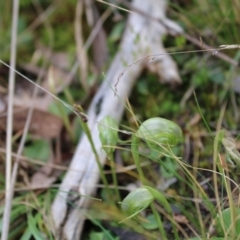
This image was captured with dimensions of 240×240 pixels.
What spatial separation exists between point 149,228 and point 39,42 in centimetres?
101

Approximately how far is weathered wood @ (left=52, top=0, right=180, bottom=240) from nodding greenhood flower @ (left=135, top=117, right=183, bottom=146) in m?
0.11

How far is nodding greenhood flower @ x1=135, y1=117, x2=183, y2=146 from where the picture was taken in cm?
102

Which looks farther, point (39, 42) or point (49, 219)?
point (39, 42)

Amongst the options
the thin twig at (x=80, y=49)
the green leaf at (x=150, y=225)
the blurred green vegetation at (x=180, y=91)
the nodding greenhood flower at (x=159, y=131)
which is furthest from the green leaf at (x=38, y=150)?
the nodding greenhood flower at (x=159, y=131)

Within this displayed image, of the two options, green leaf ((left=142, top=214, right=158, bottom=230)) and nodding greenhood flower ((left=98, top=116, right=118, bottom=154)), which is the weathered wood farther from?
green leaf ((left=142, top=214, right=158, bottom=230))

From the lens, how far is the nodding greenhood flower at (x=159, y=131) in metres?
1.02

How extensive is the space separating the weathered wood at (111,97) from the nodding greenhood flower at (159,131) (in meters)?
0.11

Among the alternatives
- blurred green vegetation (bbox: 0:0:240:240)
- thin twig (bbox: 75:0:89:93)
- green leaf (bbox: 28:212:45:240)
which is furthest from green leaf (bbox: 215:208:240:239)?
thin twig (bbox: 75:0:89:93)

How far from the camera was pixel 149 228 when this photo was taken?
1212mm

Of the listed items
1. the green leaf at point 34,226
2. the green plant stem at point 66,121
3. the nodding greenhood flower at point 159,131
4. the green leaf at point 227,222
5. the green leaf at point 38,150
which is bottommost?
the green leaf at point 34,226

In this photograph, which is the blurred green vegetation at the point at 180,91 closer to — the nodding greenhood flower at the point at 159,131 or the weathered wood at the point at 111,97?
the weathered wood at the point at 111,97

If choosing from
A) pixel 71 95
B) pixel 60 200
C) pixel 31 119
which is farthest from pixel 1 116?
pixel 60 200

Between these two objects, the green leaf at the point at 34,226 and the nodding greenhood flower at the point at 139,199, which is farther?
the green leaf at the point at 34,226

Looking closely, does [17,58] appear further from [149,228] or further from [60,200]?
[149,228]
